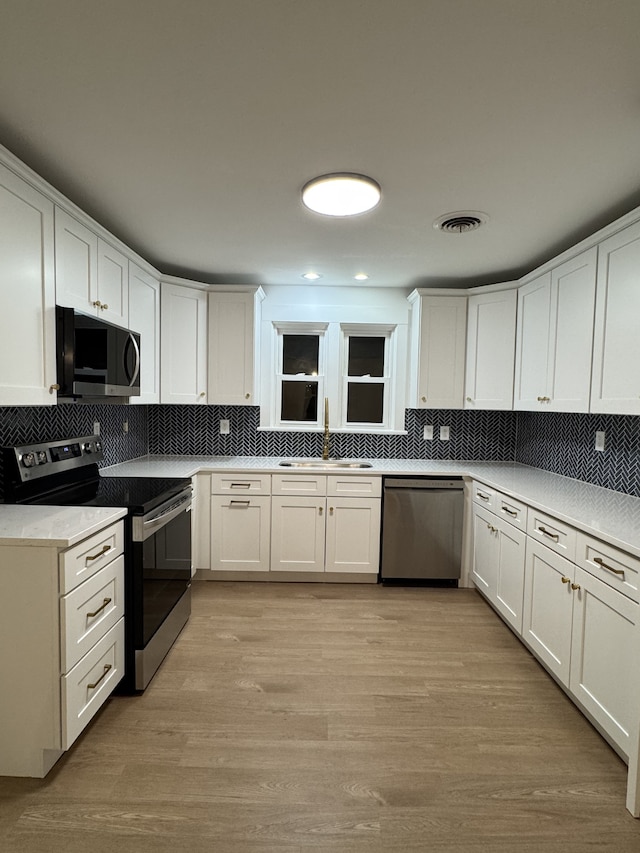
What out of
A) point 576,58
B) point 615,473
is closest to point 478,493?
point 615,473

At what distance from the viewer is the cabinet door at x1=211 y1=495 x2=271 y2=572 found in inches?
127

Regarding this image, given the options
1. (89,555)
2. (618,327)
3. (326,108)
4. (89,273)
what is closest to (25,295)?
(89,273)

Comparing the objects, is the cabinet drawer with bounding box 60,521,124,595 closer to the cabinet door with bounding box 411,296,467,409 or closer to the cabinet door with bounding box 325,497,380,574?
the cabinet door with bounding box 325,497,380,574

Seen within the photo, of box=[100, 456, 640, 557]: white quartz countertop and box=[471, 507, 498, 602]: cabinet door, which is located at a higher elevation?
box=[100, 456, 640, 557]: white quartz countertop

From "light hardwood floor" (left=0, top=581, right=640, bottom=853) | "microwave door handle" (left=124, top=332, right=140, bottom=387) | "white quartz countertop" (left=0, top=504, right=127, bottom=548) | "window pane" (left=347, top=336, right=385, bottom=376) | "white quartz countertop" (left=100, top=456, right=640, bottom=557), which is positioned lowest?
"light hardwood floor" (left=0, top=581, right=640, bottom=853)

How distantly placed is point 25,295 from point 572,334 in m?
2.79

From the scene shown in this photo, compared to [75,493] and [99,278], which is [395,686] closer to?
[75,493]

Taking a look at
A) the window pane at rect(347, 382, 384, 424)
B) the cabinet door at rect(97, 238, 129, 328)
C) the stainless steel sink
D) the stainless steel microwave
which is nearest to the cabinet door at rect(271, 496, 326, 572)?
the stainless steel sink

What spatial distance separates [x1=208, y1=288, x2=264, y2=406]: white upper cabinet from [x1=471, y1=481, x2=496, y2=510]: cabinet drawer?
1.85 metres

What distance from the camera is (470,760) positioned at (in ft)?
5.41

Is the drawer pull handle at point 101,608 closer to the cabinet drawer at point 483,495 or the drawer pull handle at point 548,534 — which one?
the drawer pull handle at point 548,534

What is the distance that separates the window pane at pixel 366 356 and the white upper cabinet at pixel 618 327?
1.87m

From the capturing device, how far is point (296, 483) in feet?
10.5

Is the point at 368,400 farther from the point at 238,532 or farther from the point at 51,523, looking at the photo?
the point at 51,523
